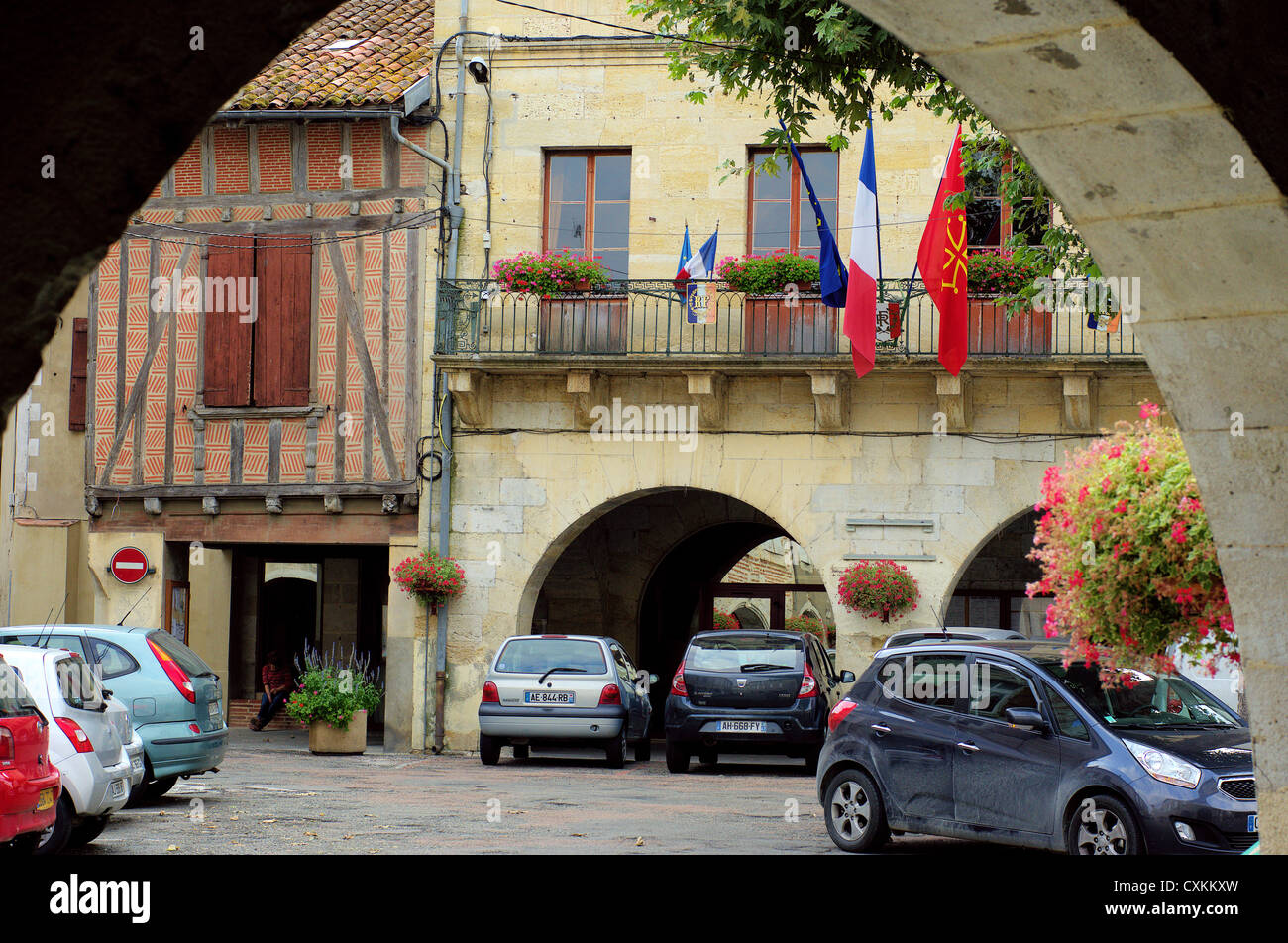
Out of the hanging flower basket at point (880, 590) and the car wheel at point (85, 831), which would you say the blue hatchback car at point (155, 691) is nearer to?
the car wheel at point (85, 831)

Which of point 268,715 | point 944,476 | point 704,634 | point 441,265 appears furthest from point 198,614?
point 944,476

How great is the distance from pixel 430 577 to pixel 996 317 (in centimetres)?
773

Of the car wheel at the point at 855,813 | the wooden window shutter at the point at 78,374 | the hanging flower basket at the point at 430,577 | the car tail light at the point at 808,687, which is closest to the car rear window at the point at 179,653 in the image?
the car wheel at the point at 855,813

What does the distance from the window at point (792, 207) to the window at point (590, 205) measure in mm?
1652

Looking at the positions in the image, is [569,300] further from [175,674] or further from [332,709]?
[175,674]

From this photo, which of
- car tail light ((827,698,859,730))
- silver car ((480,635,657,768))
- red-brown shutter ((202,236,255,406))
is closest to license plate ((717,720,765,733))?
silver car ((480,635,657,768))

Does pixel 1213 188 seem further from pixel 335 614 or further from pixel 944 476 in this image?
pixel 335 614

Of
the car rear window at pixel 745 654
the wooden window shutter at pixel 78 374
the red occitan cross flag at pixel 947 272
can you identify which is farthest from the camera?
the wooden window shutter at pixel 78 374

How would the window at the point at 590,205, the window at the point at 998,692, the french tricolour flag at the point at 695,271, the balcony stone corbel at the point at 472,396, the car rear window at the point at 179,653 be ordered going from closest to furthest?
1. the window at the point at 998,692
2. the car rear window at the point at 179,653
3. the french tricolour flag at the point at 695,271
4. the balcony stone corbel at the point at 472,396
5. the window at the point at 590,205

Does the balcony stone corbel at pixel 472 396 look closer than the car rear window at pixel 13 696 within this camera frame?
No

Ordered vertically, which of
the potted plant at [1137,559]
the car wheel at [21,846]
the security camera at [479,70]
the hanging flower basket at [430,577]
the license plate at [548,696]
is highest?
the security camera at [479,70]

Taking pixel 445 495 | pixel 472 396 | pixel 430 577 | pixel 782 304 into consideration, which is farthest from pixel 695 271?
pixel 430 577

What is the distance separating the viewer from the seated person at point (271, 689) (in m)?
23.0

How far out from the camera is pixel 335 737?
18953mm
